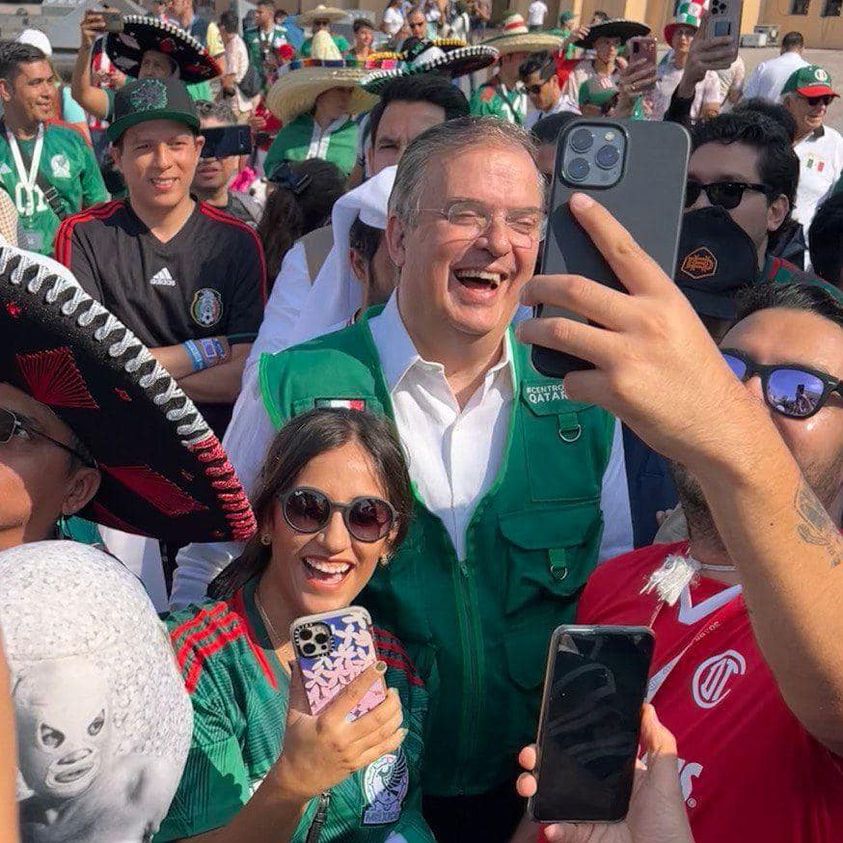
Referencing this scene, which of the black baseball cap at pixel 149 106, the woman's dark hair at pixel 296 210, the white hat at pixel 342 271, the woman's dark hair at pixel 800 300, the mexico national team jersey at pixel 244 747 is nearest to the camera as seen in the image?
the mexico national team jersey at pixel 244 747

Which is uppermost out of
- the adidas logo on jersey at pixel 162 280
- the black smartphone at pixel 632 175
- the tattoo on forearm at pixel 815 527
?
the black smartphone at pixel 632 175

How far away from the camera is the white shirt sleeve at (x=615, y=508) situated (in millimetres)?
2500

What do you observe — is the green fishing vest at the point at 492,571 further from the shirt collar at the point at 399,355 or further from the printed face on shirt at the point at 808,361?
the printed face on shirt at the point at 808,361

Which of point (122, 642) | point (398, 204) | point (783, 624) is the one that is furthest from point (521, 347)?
point (122, 642)

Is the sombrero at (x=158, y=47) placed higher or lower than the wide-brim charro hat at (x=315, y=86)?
higher

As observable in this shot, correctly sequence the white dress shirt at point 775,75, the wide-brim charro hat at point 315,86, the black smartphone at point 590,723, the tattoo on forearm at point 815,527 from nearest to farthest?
the tattoo on forearm at point 815,527 → the black smartphone at point 590,723 → the wide-brim charro hat at point 315,86 → the white dress shirt at point 775,75

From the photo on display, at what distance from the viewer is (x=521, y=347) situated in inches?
96.7

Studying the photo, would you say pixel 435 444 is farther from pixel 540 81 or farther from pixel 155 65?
pixel 540 81

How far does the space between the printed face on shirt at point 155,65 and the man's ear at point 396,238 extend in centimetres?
368

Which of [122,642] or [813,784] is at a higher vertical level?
[122,642]

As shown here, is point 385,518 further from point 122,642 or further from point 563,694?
point 122,642

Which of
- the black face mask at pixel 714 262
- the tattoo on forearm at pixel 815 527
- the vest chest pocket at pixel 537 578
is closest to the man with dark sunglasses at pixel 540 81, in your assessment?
the black face mask at pixel 714 262

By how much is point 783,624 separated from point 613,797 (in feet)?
1.51

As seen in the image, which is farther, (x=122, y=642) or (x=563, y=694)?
(x=563, y=694)
